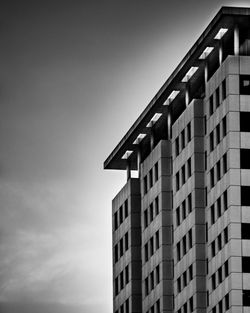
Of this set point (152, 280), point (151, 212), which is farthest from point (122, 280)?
point (151, 212)

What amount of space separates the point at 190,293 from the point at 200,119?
16.6m

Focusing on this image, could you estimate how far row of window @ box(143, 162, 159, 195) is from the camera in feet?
598

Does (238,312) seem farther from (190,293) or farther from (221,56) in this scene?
(221,56)

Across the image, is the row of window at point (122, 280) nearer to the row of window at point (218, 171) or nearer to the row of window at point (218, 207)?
the row of window at point (218, 207)

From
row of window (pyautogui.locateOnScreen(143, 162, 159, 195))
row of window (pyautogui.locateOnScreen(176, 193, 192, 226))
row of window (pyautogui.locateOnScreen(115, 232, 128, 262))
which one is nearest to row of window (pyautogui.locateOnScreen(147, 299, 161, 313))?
row of window (pyautogui.locateOnScreen(176, 193, 192, 226))

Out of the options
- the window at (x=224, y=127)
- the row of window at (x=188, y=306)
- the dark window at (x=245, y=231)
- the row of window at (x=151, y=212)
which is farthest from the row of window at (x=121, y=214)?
the dark window at (x=245, y=231)

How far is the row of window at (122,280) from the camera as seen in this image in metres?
194

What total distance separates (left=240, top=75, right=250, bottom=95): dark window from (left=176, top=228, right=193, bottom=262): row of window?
16653 mm

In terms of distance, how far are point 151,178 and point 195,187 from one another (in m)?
19.3

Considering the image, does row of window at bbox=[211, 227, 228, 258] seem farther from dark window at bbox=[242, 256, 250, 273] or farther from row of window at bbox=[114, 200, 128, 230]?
row of window at bbox=[114, 200, 128, 230]

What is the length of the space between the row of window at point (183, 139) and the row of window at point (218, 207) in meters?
9.64

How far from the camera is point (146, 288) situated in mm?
186375

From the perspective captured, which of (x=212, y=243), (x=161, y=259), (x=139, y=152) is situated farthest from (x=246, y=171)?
(x=139, y=152)

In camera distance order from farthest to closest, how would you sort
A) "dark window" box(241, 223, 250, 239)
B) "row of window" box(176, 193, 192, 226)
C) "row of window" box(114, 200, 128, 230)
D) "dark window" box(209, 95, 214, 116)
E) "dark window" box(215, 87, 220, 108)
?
"row of window" box(114, 200, 128, 230)
"row of window" box(176, 193, 192, 226)
"dark window" box(209, 95, 214, 116)
"dark window" box(215, 87, 220, 108)
"dark window" box(241, 223, 250, 239)
